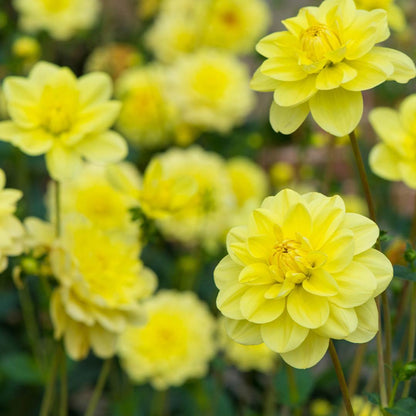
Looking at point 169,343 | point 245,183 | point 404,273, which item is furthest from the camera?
point 245,183

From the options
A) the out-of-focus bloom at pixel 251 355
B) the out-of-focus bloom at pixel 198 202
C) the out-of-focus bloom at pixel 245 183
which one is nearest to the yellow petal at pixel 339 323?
the out-of-focus bloom at pixel 251 355

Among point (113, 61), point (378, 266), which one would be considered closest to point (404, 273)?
point (378, 266)

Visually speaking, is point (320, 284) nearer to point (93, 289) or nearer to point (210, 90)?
point (93, 289)

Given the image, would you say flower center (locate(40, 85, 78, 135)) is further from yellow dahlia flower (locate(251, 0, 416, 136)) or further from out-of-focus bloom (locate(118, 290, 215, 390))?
out-of-focus bloom (locate(118, 290, 215, 390))

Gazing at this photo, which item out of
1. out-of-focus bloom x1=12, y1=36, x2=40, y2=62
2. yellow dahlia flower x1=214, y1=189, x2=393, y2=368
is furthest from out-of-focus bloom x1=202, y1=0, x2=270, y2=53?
yellow dahlia flower x1=214, y1=189, x2=393, y2=368

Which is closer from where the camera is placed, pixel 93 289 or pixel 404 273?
pixel 404 273
